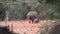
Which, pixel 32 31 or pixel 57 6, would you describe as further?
pixel 32 31

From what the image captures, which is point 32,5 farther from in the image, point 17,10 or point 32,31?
point 32,31

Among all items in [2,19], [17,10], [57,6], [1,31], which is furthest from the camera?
[17,10]

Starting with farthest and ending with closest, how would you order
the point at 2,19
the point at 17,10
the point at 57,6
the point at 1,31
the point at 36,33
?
the point at 17,10
the point at 2,19
the point at 36,33
the point at 1,31
the point at 57,6

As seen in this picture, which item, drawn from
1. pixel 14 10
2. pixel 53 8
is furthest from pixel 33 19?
pixel 53 8

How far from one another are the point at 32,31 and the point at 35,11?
2542 mm

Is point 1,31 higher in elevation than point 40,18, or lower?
higher

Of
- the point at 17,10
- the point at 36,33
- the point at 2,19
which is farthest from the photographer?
the point at 17,10

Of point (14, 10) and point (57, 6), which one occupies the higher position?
point (57, 6)

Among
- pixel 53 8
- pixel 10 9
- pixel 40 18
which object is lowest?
pixel 40 18

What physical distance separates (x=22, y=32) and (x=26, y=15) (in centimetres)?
306

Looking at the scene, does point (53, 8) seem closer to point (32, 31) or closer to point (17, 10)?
point (32, 31)

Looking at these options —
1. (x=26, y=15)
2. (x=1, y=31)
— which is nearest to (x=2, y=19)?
(x=26, y=15)

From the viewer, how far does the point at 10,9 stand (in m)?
8.62

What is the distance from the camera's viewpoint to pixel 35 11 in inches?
356
